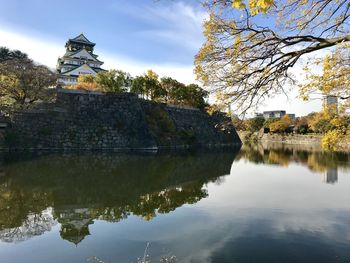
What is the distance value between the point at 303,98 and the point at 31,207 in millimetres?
7144

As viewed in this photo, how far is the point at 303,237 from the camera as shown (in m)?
6.50

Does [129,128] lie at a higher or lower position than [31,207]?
higher

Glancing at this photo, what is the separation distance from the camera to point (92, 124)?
1069 inches

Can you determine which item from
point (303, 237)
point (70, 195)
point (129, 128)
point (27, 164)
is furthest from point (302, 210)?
point (129, 128)

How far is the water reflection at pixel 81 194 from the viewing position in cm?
744

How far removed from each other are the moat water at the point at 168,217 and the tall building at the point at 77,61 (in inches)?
1248

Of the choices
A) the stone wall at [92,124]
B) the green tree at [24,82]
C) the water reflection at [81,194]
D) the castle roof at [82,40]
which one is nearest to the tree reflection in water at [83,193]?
the water reflection at [81,194]

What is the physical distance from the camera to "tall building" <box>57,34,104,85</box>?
44.3m

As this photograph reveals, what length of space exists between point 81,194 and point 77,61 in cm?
4032

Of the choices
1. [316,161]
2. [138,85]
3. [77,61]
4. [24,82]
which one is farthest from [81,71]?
[316,161]

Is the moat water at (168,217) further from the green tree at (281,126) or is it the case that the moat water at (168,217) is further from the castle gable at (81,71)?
the green tree at (281,126)

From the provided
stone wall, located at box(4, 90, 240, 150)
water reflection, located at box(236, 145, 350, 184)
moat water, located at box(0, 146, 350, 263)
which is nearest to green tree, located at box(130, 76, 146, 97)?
stone wall, located at box(4, 90, 240, 150)

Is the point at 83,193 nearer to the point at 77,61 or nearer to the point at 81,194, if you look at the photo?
the point at 81,194

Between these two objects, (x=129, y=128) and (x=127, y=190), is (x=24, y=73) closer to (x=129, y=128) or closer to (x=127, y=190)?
(x=129, y=128)
